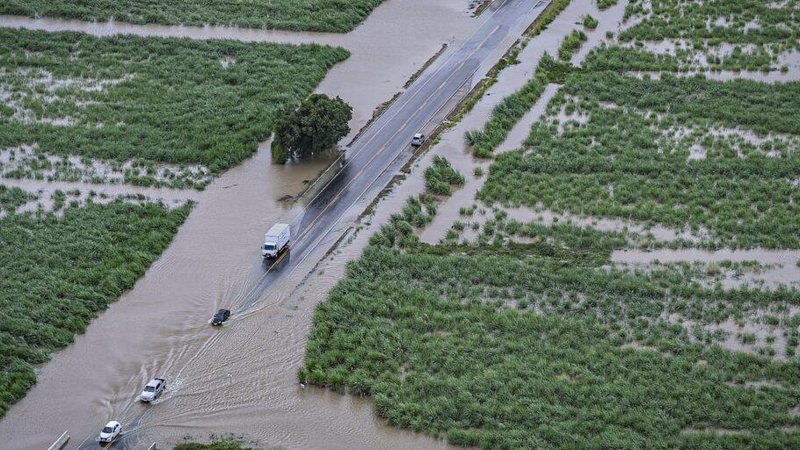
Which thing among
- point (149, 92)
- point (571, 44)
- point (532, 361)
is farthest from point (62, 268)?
point (571, 44)

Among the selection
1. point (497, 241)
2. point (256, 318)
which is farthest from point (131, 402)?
point (497, 241)

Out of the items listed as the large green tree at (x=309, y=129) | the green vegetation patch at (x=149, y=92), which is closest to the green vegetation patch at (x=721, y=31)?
the large green tree at (x=309, y=129)

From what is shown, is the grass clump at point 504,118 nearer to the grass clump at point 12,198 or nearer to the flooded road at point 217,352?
the flooded road at point 217,352

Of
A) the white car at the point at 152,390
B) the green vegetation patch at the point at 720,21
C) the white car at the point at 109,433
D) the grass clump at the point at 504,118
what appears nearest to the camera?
the white car at the point at 109,433

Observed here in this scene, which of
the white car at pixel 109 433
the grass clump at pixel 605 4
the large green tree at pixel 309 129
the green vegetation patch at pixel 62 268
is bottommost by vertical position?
the white car at pixel 109 433

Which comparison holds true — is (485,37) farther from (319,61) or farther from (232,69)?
(232,69)

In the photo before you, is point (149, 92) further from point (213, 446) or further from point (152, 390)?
point (213, 446)
